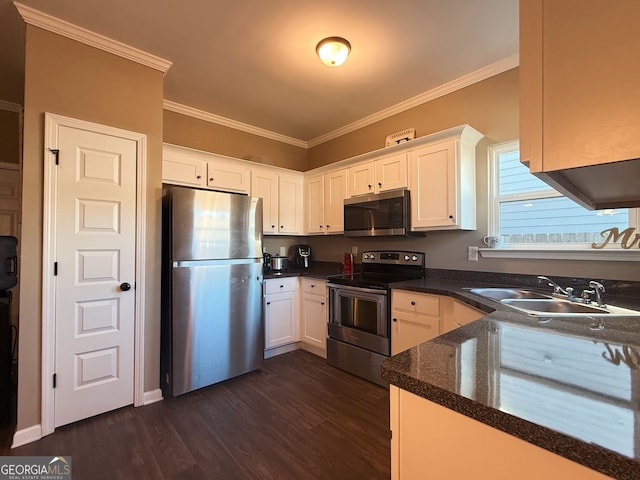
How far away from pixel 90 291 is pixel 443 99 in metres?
3.42

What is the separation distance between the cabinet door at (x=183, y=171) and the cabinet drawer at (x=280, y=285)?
4.12ft

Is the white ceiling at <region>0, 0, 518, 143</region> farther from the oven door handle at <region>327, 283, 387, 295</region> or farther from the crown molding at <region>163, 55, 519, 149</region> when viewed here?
the oven door handle at <region>327, 283, 387, 295</region>

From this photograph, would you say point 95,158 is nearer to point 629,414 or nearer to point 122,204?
point 122,204

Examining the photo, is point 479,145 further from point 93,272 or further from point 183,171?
point 93,272

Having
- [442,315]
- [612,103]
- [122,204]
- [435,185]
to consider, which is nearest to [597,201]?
[612,103]

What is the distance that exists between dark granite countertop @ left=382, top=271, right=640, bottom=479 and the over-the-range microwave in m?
1.68

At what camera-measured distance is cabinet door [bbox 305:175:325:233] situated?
371 centimetres

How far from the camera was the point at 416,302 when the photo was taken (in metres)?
2.40

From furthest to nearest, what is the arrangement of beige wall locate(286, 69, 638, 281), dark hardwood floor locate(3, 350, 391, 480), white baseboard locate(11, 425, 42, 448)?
beige wall locate(286, 69, 638, 281)
white baseboard locate(11, 425, 42, 448)
dark hardwood floor locate(3, 350, 391, 480)

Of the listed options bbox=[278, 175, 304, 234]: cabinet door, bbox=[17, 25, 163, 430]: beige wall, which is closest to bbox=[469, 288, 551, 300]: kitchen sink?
bbox=[278, 175, 304, 234]: cabinet door

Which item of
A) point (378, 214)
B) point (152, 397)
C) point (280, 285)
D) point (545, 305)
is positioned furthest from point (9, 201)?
point (545, 305)

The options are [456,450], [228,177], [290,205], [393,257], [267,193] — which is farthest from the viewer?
[290,205]

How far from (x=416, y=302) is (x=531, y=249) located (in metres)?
0.98

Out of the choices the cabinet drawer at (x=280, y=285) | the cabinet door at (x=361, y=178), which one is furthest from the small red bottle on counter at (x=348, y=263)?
the cabinet door at (x=361, y=178)
